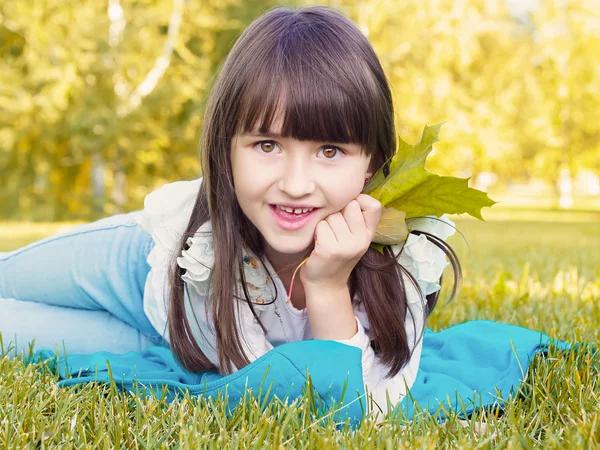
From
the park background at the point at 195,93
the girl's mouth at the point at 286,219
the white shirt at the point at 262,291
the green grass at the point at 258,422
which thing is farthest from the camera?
the park background at the point at 195,93

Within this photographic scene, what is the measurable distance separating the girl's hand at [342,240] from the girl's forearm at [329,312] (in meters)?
0.02

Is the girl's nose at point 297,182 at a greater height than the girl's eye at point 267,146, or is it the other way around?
the girl's eye at point 267,146

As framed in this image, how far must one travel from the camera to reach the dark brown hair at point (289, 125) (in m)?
1.80

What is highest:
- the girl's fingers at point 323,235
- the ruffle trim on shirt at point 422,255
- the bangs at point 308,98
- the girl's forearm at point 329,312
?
the bangs at point 308,98

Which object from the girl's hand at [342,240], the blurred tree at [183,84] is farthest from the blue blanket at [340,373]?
the blurred tree at [183,84]

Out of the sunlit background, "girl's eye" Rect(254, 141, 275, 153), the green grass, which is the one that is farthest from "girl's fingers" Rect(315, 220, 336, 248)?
the sunlit background

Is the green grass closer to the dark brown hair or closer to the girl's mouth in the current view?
the dark brown hair

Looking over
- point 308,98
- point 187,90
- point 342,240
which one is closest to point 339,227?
point 342,240

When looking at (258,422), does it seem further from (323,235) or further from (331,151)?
(331,151)

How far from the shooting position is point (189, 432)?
1.47 metres

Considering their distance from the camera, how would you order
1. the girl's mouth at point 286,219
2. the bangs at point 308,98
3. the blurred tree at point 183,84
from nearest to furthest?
the bangs at point 308,98
the girl's mouth at point 286,219
the blurred tree at point 183,84

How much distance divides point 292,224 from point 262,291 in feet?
Result: 1.17

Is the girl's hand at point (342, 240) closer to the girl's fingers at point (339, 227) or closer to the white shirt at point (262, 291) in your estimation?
the girl's fingers at point (339, 227)

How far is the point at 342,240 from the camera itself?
75.0 inches
